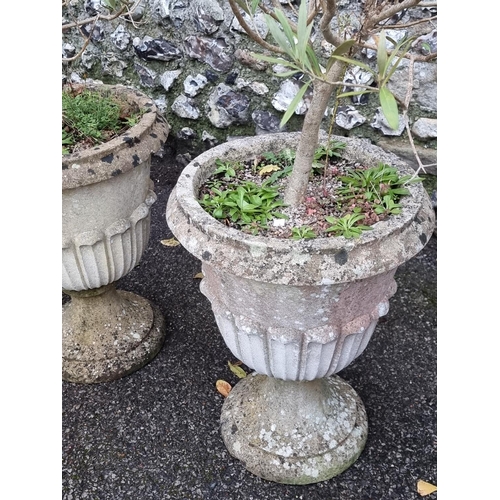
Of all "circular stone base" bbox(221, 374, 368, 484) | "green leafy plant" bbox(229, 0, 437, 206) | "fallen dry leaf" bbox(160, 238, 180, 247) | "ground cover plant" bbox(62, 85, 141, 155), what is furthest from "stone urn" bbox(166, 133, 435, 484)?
"fallen dry leaf" bbox(160, 238, 180, 247)

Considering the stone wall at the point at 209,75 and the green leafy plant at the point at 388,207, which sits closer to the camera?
the green leafy plant at the point at 388,207

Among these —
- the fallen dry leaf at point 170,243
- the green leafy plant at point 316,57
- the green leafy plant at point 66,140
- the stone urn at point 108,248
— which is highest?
the green leafy plant at point 316,57

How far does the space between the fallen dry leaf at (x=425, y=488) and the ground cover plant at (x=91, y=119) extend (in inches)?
57.1

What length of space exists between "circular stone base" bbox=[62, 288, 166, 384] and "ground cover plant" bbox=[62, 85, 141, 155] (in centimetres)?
58

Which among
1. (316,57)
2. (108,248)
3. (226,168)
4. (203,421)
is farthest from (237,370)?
(316,57)

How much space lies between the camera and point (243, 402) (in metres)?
1.87

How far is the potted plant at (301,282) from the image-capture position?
4.18 ft

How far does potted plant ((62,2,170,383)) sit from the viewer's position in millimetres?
1729

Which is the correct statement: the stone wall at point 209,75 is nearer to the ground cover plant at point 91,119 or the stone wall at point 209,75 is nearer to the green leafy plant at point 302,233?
the ground cover plant at point 91,119

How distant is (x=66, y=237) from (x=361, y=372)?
115 cm

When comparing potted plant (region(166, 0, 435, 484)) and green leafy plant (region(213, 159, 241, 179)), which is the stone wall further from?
green leafy plant (region(213, 159, 241, 179))

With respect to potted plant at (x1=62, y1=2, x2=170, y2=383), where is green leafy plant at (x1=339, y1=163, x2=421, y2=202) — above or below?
above

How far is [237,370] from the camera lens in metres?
2.11

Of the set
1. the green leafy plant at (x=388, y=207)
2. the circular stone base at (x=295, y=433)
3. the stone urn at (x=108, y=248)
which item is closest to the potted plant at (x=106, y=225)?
the stone urn at (x=108, y=248)
